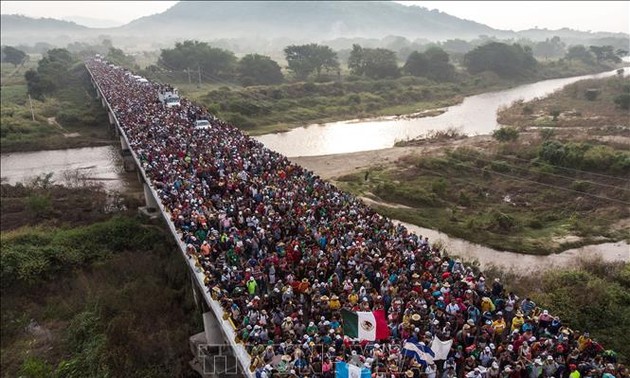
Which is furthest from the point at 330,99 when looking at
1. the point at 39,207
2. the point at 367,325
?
the point at 367,325

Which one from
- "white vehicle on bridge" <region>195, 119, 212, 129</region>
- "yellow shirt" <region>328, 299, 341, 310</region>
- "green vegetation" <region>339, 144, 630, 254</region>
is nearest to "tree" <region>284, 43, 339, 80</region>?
"green vegetation" <region>339, 144, 630, 254</region>

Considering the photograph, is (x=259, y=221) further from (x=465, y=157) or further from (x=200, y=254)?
(x=465, y=157)

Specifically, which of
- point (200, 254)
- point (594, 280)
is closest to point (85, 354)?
point (200, 254)

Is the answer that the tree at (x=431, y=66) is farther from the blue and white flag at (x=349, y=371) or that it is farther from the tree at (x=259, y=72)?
the blue and white flag at (x=349, y=371)

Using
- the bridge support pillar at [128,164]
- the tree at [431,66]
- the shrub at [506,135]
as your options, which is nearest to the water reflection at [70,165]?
the bridge support pillar at [128,164]

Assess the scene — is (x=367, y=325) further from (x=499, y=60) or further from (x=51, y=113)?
(x=499, y=60)
